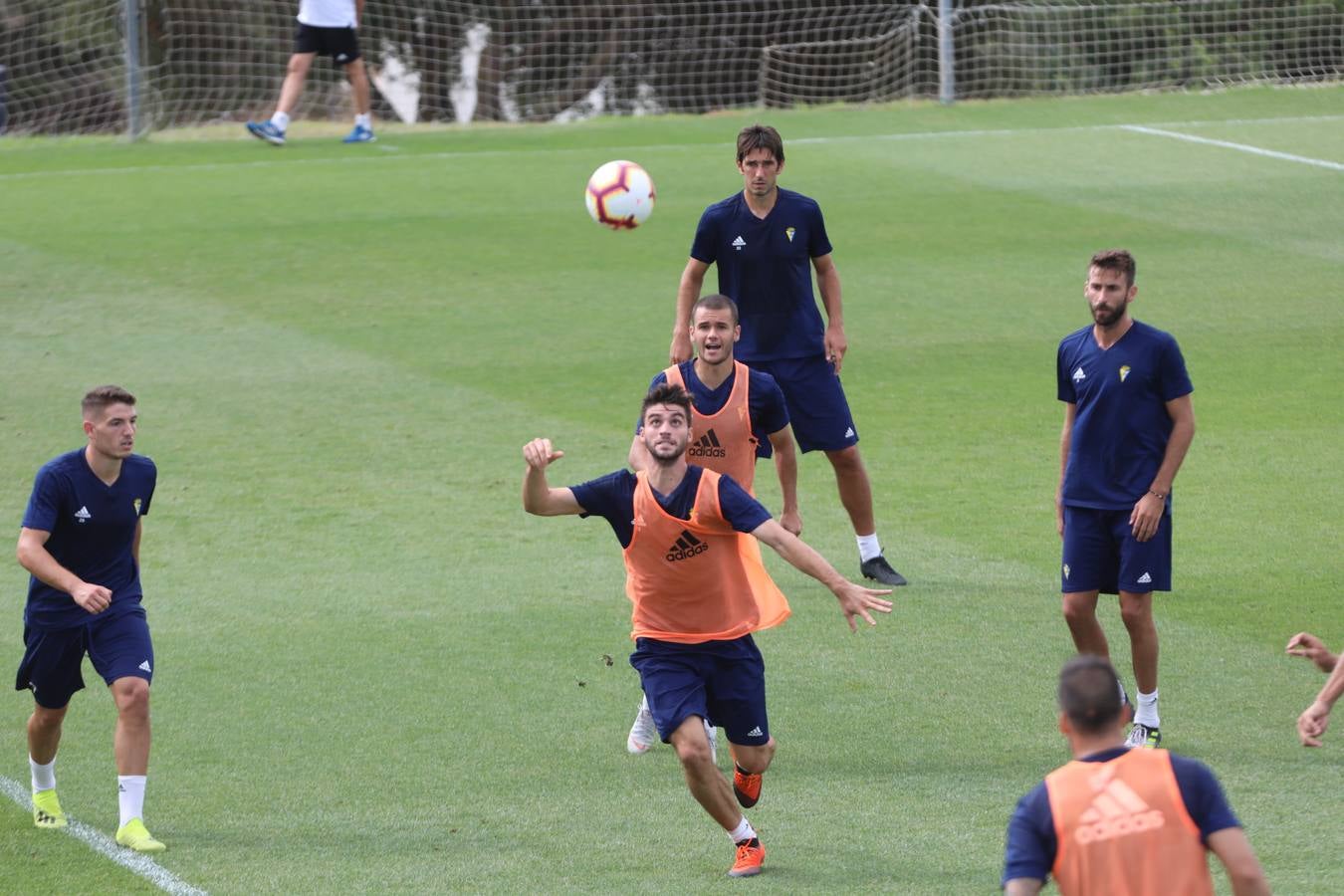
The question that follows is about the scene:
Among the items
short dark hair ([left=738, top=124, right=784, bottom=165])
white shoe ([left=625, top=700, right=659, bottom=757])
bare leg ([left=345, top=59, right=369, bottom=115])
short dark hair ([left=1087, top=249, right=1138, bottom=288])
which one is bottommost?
white shoe ([left=625, top=700, right=659, bottom=757])

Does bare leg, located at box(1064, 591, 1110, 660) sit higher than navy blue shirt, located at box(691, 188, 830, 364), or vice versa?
navy blue shirt, located at box(691, 188, 830, 364)

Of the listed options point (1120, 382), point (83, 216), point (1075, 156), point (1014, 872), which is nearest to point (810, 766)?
point (1120, 382)

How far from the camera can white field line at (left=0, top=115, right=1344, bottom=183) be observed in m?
22.1

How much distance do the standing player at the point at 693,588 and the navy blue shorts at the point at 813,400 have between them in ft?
10.3

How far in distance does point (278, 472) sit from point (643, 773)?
5.86m

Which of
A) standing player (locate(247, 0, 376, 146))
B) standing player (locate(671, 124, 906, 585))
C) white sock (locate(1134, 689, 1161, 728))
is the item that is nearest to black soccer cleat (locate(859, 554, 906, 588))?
standing player (locate(671, 124, 906, 585))

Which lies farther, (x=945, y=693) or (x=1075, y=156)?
(x=1075, y=156)

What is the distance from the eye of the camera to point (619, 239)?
19641mm

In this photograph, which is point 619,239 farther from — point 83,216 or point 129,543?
point 129,543

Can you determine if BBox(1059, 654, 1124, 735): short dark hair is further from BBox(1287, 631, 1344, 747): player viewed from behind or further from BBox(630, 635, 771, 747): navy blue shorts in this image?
BBox(630, 635, 771, 747): navy blue shorts

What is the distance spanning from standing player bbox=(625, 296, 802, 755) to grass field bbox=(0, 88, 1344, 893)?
3.72ft

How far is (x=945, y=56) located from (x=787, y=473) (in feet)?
56.9

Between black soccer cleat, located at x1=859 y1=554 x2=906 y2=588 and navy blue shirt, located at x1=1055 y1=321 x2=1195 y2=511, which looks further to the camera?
black soccer cleat, located at x1=859 y1=554 x2=906 y2=588

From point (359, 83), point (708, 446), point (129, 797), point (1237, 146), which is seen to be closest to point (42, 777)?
point (129, 797)
